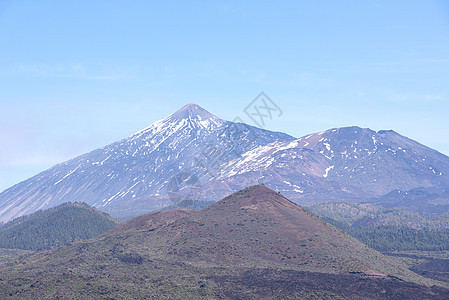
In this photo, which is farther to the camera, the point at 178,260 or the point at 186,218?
the point at 186,218

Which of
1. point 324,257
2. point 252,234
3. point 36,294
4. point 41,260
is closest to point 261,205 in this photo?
point 252,234

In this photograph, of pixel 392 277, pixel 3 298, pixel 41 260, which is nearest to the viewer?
pixel 3 298

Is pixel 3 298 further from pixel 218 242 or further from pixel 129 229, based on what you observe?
pixel 129 229

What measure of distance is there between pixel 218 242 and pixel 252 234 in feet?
35.4

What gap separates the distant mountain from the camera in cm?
11212

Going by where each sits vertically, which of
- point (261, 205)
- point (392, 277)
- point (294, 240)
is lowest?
point (392, 277)

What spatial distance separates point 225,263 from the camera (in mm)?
138500

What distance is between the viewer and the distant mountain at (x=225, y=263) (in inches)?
4414

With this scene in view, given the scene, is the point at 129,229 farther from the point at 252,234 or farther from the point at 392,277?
the point at 392,277

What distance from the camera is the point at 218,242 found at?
15112 cm

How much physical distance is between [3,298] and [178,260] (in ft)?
166

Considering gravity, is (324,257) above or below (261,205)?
below

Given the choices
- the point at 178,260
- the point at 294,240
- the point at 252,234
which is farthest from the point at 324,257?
the point at 178,260

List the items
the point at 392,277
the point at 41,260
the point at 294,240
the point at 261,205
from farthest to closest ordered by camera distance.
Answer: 1. the point at 261,205
2. the point at 41,260
3. the point at 294,240
4. the point at 392,277
